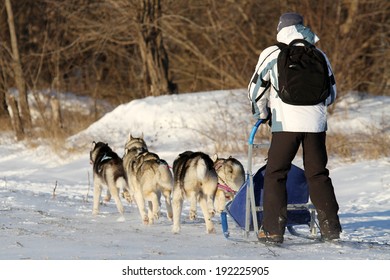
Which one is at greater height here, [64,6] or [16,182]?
[64,6]

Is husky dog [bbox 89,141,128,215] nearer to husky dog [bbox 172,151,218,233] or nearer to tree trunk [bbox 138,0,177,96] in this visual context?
husky dog [bbox 172,151,218,233]

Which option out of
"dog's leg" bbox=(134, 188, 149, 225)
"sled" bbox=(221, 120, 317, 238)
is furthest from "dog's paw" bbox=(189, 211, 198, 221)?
"sled" bbox=(221, 120, 317, 238)

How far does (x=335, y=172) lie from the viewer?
1580 centimetres

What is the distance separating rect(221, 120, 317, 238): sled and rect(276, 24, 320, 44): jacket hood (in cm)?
79

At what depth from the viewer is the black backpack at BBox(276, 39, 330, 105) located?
7746 millimetres

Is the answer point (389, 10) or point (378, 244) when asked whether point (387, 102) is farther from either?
point (378, 244)

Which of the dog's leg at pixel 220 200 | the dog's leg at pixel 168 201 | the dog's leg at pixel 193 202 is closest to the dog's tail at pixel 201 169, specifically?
the dog's leg at pixel 193 202

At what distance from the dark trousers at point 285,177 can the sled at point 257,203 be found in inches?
9.4

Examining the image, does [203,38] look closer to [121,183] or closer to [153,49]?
[153,49]

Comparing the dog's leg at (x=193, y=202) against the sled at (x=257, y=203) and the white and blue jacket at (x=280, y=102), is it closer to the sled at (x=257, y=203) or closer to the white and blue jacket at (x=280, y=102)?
the sled at (x=257, y=203)
